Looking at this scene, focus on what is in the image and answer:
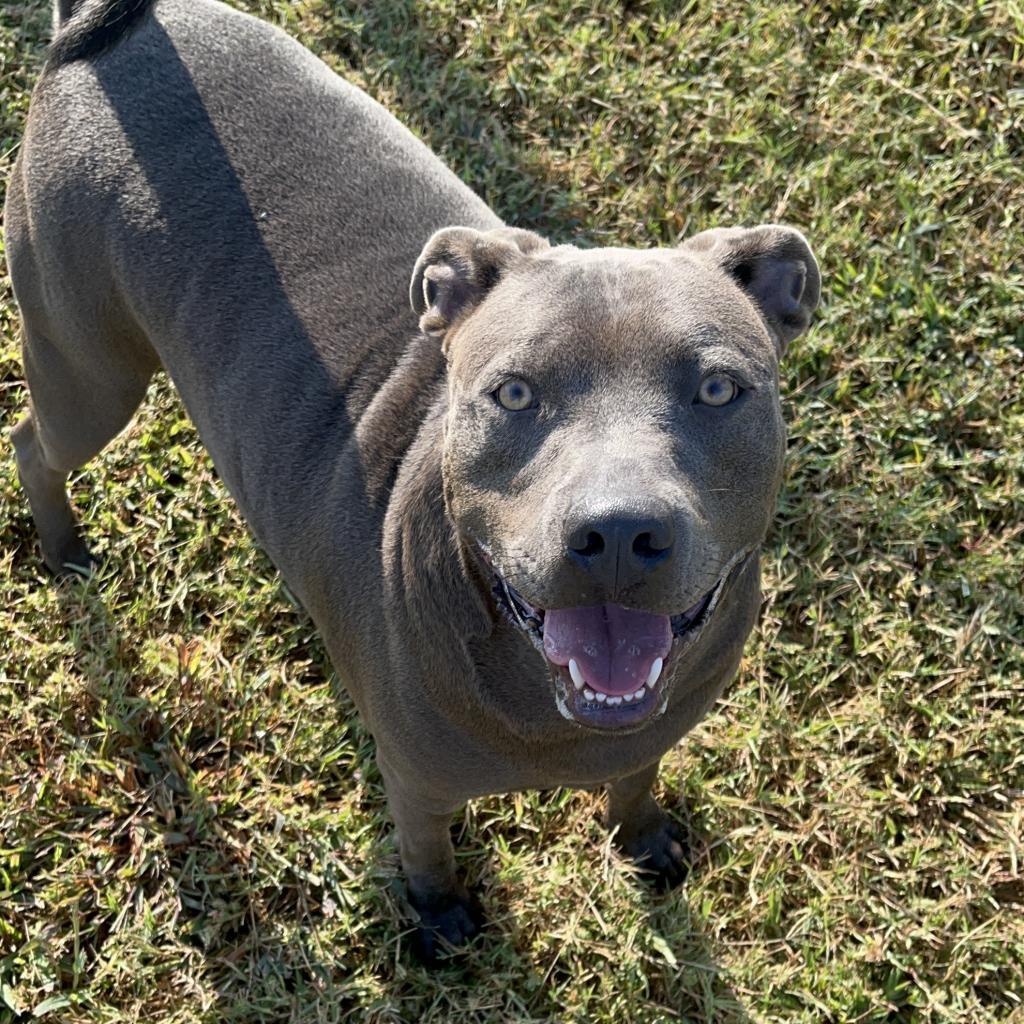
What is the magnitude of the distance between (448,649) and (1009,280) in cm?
312

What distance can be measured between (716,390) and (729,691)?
77.2 inches

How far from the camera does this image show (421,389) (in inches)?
135

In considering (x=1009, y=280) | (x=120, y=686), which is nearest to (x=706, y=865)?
(x=120, y=686)

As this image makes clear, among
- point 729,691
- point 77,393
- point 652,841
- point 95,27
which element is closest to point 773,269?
point 729,691

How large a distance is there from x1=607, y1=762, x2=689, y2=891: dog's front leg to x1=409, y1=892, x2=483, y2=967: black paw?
53 cm

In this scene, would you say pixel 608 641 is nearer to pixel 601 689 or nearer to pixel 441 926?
pixel 601 689

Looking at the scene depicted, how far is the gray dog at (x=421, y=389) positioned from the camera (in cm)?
265

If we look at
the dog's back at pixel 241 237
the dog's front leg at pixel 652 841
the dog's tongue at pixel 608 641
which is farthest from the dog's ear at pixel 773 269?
the dog's front leg at pixel 652 841

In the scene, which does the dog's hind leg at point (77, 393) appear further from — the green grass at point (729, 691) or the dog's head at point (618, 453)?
the dog's head at point (618, 453)

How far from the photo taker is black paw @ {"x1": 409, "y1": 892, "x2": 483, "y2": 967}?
3.96 m

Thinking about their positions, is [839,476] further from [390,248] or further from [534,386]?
[534,386]

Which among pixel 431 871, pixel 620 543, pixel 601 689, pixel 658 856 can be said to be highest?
pixel 620 543

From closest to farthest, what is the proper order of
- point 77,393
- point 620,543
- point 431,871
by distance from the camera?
point 620,543 → point 431,871 → point 77,393

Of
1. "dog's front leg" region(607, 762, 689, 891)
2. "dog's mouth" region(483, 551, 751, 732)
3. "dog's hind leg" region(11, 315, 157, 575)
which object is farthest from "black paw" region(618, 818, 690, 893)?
"dog's hind leg" region(11, 315, 157, 575)
